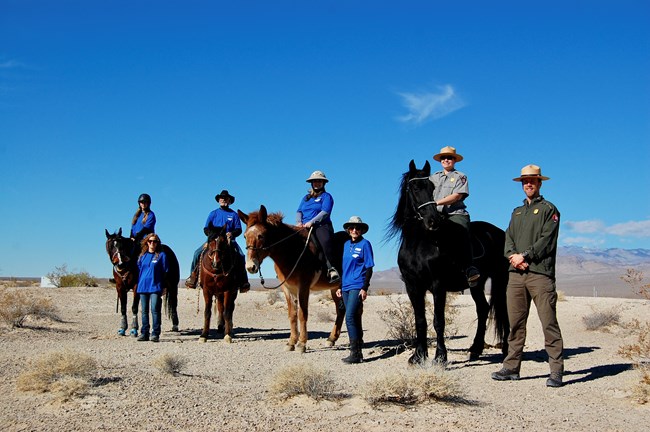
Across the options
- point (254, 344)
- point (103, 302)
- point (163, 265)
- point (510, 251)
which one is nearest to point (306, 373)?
point (510, 251)

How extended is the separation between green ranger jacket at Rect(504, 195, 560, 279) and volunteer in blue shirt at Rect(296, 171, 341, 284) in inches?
153

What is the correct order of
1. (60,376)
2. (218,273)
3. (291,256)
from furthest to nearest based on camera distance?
(218,273)
(291,256)
(60,376)

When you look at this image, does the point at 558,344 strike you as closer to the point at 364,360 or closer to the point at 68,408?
the point at 364,360

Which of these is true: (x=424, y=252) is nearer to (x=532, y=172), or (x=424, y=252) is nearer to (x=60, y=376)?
(x=532, y=172)

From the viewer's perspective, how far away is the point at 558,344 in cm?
766

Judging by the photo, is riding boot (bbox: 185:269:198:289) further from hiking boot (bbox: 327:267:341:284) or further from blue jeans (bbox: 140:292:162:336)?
hiking boot (bbox: 327:267:341:284)

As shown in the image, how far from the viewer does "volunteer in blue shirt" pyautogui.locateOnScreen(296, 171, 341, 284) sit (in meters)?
11.1

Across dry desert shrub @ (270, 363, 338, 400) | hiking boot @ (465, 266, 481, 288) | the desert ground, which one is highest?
hiking boot @ (465, 266, 481, 288)

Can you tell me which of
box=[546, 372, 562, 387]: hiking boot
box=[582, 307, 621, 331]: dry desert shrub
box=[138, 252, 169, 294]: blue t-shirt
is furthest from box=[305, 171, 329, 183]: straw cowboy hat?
box=[582, 307, 621, 331]: dry desert shrub

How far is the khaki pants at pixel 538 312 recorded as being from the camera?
7.62m

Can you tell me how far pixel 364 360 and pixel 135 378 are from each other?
13.1ft

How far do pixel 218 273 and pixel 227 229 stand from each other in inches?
46.3

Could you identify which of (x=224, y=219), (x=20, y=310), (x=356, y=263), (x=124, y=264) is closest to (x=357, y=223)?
(x=356, y=263)

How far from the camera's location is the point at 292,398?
261 inches
